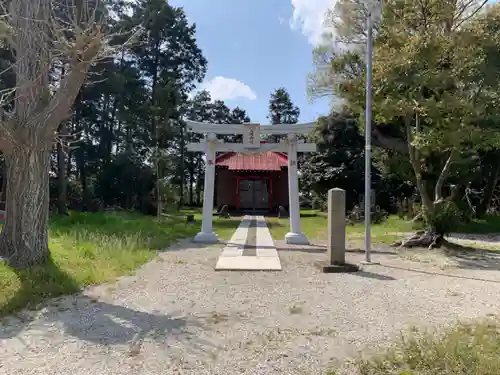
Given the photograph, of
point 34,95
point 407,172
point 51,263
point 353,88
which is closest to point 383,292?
point 51,263

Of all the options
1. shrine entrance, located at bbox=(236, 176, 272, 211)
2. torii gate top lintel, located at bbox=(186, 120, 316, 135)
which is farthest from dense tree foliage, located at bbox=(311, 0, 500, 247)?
shrine entrance, located at bbox=(236, 176, 272, 211)

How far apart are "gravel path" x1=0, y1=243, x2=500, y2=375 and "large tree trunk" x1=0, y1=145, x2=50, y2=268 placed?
1203mm

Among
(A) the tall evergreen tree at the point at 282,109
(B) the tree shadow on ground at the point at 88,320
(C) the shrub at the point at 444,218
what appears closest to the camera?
(B) the tree shadow on ground at the point at 88,320

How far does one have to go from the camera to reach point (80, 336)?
3961mm

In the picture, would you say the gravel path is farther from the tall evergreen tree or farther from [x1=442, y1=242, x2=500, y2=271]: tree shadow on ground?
the tall evergreen tree

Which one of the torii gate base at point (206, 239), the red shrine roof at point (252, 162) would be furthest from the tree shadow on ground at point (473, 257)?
the red shrine roof at point (252, 162)

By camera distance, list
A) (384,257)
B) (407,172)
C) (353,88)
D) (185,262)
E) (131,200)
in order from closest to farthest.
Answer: (185,262)
(384,257)
(353,88)
(407,172)
(131,200)

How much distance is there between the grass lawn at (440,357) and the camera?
3.02 metres

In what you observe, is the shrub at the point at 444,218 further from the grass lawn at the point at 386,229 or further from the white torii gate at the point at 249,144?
the white torii gate at the point at 249,144

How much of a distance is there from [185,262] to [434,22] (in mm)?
7644

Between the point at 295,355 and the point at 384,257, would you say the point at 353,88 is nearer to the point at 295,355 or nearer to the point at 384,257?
the point at 384,257

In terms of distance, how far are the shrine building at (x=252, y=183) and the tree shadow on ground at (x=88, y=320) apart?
19.3 m

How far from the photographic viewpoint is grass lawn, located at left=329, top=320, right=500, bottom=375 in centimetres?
302

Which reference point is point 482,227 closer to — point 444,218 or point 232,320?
point 444,218
